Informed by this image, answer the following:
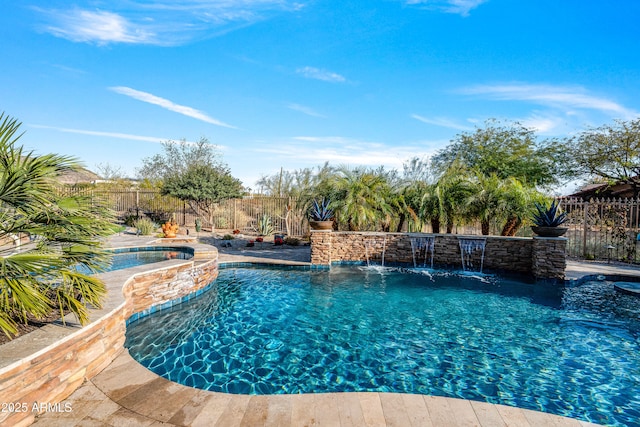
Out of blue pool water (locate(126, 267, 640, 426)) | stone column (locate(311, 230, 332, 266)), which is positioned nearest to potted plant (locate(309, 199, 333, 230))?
stone column (locate(311, 230, 332, 266))

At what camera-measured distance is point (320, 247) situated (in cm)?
910

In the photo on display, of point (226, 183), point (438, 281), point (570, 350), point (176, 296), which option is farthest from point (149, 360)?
point (226, 183)

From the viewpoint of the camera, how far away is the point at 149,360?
3781 mm

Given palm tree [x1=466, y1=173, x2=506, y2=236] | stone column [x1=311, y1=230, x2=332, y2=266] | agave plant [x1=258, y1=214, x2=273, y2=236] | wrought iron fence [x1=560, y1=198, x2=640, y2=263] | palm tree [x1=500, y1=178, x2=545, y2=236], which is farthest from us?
agave plant [x1=258, y1=214, x2=273, y2=236]

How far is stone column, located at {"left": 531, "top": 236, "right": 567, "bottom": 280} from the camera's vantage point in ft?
25.8

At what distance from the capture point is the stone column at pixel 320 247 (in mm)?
9094

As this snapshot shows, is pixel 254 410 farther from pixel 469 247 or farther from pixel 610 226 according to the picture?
pixel 610 226

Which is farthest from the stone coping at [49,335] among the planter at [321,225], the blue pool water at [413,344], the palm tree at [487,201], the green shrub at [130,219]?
the green shrub at [130,219]

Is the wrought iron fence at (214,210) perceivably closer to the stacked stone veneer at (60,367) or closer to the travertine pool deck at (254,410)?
the stacked stone veneer at (60,367)

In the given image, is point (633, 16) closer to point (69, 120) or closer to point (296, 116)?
point (296, 116)

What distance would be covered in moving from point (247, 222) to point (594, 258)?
14.2m

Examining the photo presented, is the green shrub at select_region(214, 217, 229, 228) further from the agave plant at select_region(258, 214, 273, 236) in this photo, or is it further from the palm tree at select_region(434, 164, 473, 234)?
the palm tree at select_region(434, 164, 473, 234)

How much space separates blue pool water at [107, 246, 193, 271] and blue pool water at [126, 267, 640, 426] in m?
2.02

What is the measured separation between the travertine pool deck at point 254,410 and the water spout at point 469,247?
24.5ft
